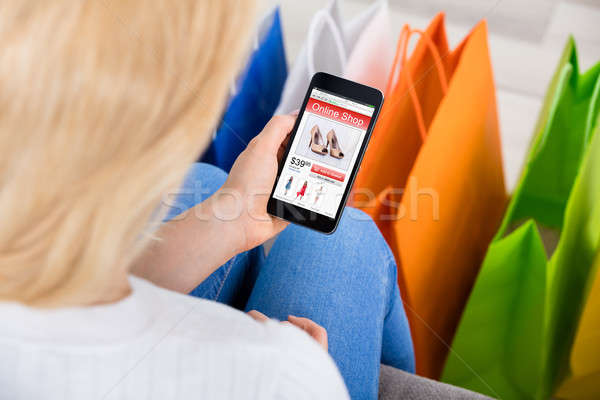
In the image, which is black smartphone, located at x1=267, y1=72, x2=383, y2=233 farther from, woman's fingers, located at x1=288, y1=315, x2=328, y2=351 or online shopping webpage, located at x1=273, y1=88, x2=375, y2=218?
woman's fingers, located at x1=288, y1=315, x2=328, y2=351

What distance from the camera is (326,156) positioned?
63 centimetres

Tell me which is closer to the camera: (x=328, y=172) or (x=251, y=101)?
(x=328, y=172)

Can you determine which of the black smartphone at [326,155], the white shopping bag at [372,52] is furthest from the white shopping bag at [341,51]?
Result: the black smartphone at [326,155]

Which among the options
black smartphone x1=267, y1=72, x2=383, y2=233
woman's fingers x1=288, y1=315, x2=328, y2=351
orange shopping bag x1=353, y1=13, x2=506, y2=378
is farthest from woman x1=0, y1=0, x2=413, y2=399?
orange shopping bag x1=353, y1=13, x2=506, y2=378

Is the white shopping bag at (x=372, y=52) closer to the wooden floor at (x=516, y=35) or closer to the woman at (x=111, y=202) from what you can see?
the wooden floor at (x=516, y=35)

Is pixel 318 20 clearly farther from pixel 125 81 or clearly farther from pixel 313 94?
pixel 125 81

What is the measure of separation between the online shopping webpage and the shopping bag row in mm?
101

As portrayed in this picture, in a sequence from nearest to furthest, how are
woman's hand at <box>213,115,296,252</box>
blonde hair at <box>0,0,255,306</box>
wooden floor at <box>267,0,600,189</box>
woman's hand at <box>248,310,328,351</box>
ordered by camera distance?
blonde hair at <box>0,0,255,306</box>
woman's hand at <box>248,310,328,351</box>
woman's hand at <box>213,115,296,252</box>
wooden floor at <box>267,0,600,189</box>

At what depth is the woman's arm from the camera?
1.87 ft

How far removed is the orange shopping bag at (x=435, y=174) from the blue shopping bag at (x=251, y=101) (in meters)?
0.24

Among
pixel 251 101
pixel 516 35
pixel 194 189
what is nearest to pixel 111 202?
pixel 194 189

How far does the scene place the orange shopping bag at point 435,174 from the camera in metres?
0.69

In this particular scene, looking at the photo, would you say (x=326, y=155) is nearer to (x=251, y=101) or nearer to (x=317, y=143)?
(x=317, y=143)

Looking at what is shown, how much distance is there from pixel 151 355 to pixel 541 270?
0.52 metres
